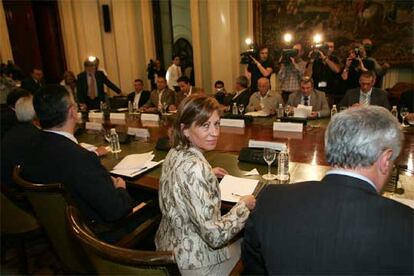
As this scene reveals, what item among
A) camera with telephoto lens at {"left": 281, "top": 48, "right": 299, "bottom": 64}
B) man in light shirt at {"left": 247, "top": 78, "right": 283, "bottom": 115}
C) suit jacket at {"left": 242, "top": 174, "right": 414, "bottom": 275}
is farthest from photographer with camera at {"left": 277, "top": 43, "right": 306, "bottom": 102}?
suit jacket at {"left": 242, "top": 174, "right": 414, "bottom": 275}

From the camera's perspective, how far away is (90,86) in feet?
18.6

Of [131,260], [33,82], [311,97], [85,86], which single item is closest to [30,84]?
[33,82]

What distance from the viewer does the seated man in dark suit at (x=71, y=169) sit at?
154 centimetres

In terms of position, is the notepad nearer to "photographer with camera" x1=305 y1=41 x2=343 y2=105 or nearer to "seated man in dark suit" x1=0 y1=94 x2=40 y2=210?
"seated man in dark suit" x1=0 y1=94 x2=40 y2=210

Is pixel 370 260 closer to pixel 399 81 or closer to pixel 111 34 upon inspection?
pixel 399 81

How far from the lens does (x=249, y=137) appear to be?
8.84ft

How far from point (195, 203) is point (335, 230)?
0.55 metres

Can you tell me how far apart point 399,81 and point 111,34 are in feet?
20.4

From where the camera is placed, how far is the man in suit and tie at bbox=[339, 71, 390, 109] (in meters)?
3.58

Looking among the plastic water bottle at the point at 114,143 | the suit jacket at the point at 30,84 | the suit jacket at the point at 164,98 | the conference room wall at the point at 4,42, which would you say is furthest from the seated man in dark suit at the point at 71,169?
the conference room wall at the point at 4,42

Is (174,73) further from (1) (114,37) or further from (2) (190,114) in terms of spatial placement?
(2) (190,114)

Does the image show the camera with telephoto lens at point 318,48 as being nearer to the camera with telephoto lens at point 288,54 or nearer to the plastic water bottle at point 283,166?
the camera with telephoto lens at point 288,54

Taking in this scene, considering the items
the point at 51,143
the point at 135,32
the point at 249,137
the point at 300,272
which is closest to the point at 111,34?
the point at 135,32

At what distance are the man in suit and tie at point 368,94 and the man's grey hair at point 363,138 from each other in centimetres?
298
